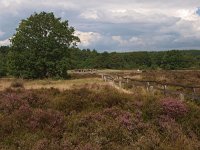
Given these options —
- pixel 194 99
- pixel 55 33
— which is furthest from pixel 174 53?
pixel 194 99

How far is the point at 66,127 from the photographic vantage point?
589 inches

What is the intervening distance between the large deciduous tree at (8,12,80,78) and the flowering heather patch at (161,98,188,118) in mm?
45103

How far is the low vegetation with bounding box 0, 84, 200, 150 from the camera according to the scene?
13.4m

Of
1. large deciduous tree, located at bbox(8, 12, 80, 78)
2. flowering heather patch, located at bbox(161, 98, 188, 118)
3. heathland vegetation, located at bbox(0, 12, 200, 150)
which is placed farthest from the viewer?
large deciduous tree, located at bbox(8, 12, 80, 78)

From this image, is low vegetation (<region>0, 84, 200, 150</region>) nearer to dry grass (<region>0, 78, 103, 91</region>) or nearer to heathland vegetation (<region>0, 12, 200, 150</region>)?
heathland vegetation (<region>0, 12, 200, 150</region>)

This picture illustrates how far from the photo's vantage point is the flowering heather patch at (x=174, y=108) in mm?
16000

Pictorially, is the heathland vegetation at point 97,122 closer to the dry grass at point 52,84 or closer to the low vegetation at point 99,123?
the low vegetation at point 99,123

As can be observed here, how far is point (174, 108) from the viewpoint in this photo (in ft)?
53.3

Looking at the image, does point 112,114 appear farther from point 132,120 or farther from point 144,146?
point 144,146

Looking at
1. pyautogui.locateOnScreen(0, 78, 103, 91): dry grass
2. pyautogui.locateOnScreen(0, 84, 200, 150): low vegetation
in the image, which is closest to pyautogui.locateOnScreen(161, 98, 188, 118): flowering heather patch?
pyautogui.locateOnScreen(0, 84, 200, 150): low vegetation

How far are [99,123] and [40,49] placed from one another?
4879 centimetres

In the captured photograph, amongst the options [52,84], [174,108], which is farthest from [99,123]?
[52,84]

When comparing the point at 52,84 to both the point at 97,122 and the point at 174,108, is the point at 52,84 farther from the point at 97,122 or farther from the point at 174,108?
the point at 97,122

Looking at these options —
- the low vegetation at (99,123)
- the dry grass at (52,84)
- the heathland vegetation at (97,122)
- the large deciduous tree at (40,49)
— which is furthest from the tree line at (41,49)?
the low vegetation at (99,123)
